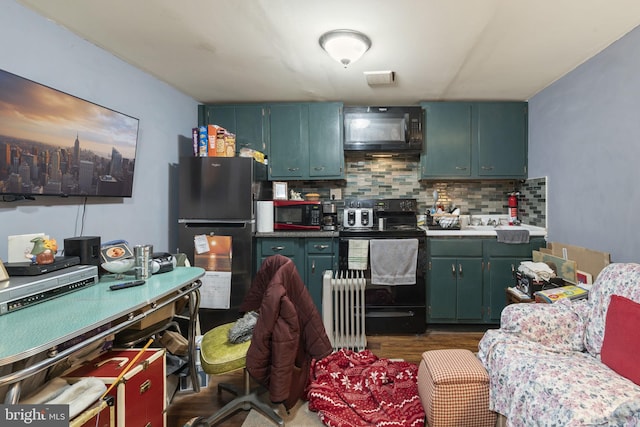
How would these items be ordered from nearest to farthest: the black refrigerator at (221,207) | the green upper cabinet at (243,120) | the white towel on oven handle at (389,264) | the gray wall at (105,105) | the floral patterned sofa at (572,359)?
1. the floral patterned sofa at (572,359)
2. the gray wall at (105,105)
3. the black refrigerator at (221,207)
4. the white towel on oven handle at (389,264)
5. the green upper cabinet at (243,120)

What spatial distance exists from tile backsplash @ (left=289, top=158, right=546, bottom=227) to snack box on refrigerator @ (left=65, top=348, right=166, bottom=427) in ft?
8.21

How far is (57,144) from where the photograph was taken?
1702 mm

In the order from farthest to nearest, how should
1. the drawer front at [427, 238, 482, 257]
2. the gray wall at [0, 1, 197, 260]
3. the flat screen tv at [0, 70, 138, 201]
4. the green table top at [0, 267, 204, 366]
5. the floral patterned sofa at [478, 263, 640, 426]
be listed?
the drawer front at [427, 238, 482, 257] < the gray wall at [0, 1, 197, 260] < the flat screen tv at [0, 70, 138, 201] < the floral patterned sofa at [478, 263, 640, 426] < the green table top at [0, 267, 204, 366]

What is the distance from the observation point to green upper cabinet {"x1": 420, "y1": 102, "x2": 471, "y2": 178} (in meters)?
3.24

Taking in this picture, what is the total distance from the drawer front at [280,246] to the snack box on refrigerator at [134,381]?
1.66 m

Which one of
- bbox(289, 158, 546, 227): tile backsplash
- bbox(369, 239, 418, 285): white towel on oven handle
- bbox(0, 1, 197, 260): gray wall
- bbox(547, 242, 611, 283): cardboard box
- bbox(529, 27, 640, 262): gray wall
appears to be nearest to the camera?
bbox(0, 1, 197, 260): gray wall

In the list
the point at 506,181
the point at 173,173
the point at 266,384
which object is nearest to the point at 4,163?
the point at 173,173

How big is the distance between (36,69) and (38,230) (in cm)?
93

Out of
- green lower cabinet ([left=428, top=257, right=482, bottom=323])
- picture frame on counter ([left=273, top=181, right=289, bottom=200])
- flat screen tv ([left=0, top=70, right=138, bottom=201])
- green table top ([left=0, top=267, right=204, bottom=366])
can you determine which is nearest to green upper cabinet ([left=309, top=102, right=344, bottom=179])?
picture frame on counter ([left=273, top=181, right=289, bottom=200])

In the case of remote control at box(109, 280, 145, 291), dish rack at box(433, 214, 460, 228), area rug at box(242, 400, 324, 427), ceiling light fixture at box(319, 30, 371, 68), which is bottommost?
area rug at box(242, 400, 324, 427)

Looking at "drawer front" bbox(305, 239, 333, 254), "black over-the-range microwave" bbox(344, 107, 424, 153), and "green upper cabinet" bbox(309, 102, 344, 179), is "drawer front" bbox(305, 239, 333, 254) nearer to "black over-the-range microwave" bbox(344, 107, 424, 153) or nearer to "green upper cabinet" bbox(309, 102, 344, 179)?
"green upper cabinet" bbox(309, 102, 344, 179)

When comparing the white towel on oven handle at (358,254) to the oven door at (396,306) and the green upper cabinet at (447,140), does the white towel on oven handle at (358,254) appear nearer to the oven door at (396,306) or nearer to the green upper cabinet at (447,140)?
the oven door at (396,306)

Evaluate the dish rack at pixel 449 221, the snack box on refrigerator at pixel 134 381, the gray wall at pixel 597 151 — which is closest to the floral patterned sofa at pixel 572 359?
the gray wall at pixel 597 151

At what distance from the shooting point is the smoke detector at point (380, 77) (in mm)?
2539
